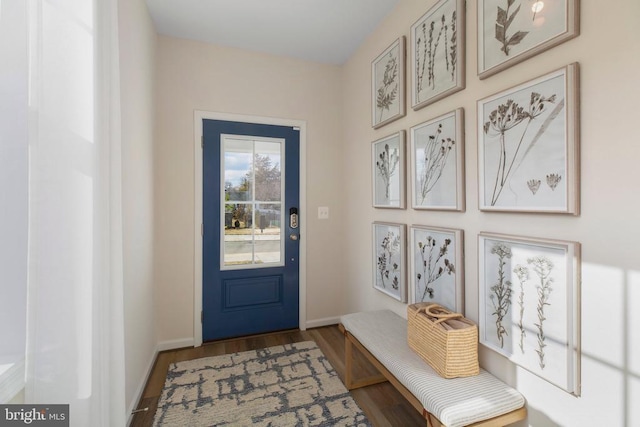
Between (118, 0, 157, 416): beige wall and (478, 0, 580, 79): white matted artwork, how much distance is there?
76.7 inches

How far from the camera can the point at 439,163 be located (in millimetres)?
1744

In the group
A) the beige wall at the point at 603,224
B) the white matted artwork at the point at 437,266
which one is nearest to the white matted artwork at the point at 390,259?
the white matted artwork at the point at 437,266

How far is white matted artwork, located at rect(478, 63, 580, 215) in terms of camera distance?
108cm

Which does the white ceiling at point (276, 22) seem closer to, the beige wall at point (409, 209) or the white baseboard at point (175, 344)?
the beige wall at point (409, 209)

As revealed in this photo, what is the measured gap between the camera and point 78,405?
1011 mm

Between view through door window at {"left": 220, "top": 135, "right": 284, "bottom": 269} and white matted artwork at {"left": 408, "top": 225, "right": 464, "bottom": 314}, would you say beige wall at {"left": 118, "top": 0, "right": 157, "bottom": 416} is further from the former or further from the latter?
white matted artwork at {"left": 408, "top": 225, "right": 464, "bottom": 314}

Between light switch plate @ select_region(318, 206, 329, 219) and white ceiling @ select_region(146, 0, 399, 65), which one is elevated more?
white ceiling @ select_region(146, 0, 399, 65)

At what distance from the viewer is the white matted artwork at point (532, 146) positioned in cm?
108

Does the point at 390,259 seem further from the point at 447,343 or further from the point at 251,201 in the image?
the point at 251,201

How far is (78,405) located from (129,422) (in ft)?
2.97

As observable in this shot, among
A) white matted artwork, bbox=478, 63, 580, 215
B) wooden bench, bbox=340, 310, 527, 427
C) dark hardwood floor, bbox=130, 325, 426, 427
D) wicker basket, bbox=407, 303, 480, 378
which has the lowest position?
dark hardwood floor, bbox=130, 325, 426, 427

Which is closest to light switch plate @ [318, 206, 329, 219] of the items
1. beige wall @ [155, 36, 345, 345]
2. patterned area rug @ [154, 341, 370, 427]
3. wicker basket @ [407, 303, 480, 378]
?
beige wall @ [155, 36, 345, 345]

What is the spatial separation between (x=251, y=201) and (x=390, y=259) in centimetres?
142

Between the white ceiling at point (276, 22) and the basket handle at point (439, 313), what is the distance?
2.16 metres
